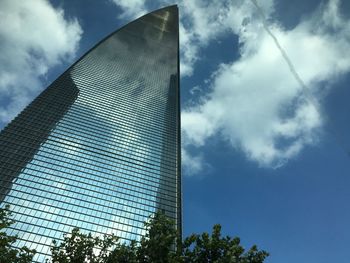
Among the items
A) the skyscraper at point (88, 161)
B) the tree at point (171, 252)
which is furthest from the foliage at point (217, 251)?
the skyscraper at point (88, 161)

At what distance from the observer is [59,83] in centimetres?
14962

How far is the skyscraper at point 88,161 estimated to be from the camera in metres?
96.3

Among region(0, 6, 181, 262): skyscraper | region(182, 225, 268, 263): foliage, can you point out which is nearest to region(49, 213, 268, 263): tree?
region(182, 225, 268, 263): foliage

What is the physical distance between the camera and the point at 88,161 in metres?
113

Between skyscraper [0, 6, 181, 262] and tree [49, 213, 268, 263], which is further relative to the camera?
skyscraper [0, 6, 181, 262]

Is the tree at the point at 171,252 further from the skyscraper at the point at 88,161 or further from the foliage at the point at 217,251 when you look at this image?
the skyscraper at the point at 88,161

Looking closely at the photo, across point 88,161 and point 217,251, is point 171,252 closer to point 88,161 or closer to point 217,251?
point 217,251

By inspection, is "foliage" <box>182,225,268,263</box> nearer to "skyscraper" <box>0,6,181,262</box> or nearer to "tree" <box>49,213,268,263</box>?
"tree" <box>49,213,268,263</box>

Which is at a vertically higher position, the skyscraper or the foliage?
the skyscraper

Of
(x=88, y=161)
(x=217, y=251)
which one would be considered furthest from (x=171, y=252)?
(x=88, y=161)

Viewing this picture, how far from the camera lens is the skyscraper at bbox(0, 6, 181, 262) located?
96312 millimetres

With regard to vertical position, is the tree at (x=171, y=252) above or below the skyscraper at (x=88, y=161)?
below

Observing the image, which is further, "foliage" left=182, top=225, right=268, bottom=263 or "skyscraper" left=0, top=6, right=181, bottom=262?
"skyscraper" left=0, top=6, right=181, bottom=262

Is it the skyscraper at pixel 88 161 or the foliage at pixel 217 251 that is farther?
the skyscraper at pixel 88 161
